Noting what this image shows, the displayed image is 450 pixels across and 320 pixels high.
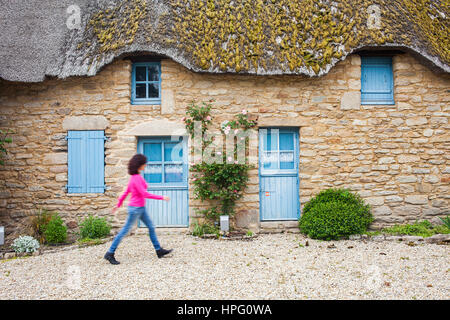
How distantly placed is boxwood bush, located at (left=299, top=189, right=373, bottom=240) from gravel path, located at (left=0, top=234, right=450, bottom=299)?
0.77ft

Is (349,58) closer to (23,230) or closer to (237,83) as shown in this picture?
(237,83)

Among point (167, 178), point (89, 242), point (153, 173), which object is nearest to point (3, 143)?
point (89, 242)

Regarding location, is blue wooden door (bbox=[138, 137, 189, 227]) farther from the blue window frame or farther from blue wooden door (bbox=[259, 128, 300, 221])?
blue wooden door (bbox=[259, 128, 300, 221])

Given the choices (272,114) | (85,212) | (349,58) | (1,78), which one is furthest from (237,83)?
(1,78)

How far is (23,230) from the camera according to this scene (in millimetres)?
5684

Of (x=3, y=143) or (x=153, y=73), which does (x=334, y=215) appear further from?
(x=3, y=143)

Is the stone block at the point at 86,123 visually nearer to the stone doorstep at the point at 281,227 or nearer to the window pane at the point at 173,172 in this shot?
the window pane at the point at 173,172

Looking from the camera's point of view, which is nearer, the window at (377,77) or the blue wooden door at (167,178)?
the blue wooden door at (167,178)

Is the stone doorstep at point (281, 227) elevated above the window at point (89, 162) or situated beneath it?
situated beneath

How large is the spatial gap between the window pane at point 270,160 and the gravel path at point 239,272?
1525mm

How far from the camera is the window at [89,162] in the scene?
5969mm

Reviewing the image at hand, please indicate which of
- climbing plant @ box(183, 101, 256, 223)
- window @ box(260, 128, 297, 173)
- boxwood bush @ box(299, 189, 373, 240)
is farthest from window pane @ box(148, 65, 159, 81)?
boxwood bush @ box(299, 189, 373, 240)

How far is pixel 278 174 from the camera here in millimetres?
6246

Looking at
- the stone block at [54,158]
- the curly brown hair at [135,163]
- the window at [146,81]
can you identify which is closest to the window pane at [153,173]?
the window at [146,81]
